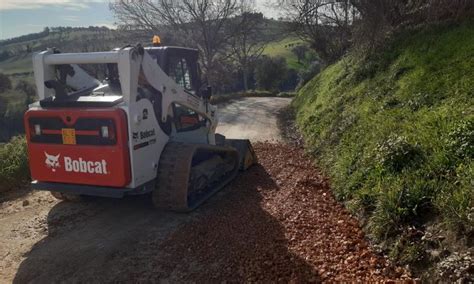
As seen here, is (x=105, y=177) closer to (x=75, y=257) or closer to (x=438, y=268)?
(x=75, y=257)

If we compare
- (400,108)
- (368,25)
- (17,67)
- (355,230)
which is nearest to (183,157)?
(355,230)

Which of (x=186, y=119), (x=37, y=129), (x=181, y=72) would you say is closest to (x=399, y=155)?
(x=186, y=119)

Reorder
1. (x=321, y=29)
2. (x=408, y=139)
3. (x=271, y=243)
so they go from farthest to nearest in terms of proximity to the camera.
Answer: (x=321, y=29) < (x=408, y=139) < (x=271, y=243)

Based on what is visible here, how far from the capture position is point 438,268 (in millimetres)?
3758

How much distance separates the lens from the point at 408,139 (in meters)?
6.00

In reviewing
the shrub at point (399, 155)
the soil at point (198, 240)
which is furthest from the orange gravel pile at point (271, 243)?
the shrub at point (399, 155)

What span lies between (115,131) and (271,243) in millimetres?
2642

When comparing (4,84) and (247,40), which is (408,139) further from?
(4,84)

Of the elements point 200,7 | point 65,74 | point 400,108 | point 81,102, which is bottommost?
point 400,108

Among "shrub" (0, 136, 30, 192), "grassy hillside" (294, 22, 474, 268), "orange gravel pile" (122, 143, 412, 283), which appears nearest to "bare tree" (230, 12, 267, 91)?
"grassy hillside" (294, 22, 474, 268)

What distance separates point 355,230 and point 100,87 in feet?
15.3

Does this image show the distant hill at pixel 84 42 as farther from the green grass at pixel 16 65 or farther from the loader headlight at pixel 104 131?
the loader headlight at pixel 104 131

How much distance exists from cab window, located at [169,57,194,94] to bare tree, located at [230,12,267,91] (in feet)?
87.3

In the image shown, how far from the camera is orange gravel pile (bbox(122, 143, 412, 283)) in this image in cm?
Result: 446
